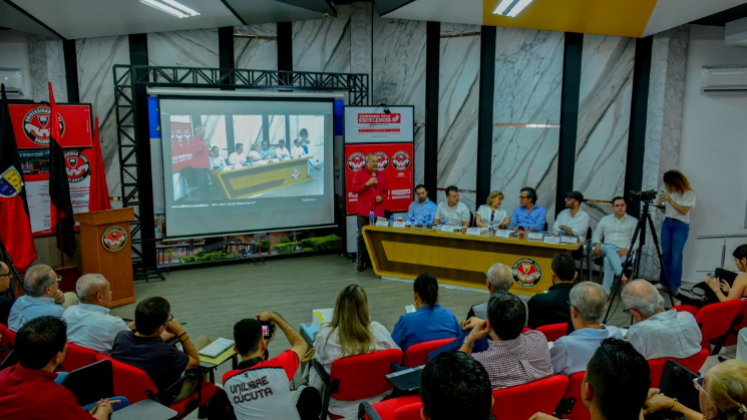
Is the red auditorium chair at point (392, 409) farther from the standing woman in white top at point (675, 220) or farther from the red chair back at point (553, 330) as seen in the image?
the standing woman in white top at point (675, 220)

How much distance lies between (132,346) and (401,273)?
4.39m

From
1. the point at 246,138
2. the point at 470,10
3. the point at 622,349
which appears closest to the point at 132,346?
the point at 622,349

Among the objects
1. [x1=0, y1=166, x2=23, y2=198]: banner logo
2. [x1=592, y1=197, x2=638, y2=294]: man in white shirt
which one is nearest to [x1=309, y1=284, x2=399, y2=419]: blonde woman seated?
[x1=592, y1=197, x2=638, y2=294]: man in white shirt

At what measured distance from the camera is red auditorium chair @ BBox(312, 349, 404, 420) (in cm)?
264

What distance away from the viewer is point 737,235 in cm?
630

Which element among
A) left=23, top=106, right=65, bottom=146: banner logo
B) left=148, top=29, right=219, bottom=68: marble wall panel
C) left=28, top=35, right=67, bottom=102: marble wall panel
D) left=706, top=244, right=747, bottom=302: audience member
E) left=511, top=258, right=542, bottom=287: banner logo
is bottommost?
left=511, top=258, right=542, bottom=287: banner logo

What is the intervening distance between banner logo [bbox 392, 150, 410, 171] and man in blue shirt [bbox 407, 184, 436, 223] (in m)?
0.77

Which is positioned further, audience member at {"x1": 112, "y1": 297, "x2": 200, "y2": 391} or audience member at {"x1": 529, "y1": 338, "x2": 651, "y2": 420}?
audience member at {"x1": 112, "y1": 297, "x2": 200, "y2": 391}

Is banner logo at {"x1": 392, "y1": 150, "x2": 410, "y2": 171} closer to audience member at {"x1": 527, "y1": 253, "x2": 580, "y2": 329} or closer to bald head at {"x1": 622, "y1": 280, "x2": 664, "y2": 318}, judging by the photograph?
audience member at {"x1": 527, "y1": 253, "x2": 580, "y2": 329}

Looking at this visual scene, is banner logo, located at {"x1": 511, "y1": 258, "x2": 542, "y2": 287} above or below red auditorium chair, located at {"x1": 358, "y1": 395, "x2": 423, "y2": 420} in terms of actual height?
below

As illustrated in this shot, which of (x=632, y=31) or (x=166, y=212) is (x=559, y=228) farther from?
(x=166, y=212)

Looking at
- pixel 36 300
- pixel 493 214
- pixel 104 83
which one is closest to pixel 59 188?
pixel 104 83

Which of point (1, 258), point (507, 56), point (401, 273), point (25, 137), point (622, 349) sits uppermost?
point (507, 56)

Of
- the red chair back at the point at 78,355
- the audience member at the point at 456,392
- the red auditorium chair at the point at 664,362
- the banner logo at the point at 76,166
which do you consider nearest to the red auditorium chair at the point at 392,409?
the audience member at the point at 456,392
